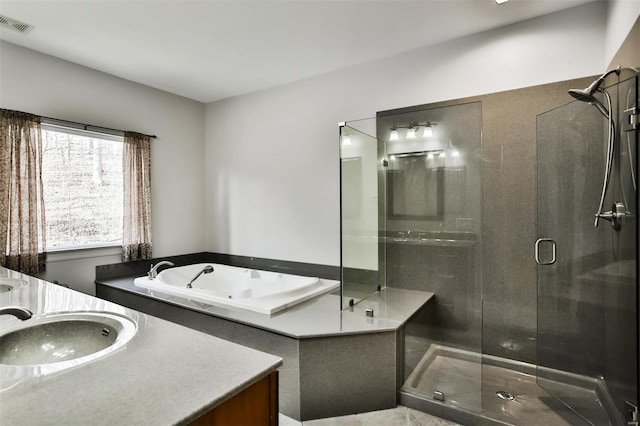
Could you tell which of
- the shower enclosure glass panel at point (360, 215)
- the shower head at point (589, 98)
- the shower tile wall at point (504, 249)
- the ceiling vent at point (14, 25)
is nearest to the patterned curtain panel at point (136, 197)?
the ceiling vent at point (14, 25)

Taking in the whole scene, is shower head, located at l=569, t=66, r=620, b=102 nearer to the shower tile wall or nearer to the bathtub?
the shower tile wall

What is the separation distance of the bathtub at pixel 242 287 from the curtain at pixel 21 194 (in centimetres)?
86

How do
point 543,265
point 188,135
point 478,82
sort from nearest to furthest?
1. point 543,265
2. point 478,82
3. point 188,135

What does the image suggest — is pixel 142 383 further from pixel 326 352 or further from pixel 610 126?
pixel 610 126

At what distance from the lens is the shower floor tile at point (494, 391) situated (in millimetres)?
1970

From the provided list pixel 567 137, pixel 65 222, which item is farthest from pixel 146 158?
pixel 567 137

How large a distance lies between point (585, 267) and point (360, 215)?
1549 millimetres

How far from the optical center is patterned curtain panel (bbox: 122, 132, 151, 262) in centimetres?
359

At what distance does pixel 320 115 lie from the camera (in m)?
3.49

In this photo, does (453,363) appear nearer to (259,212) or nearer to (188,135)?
(259,212)

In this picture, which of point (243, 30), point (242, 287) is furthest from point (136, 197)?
point (243, 30)

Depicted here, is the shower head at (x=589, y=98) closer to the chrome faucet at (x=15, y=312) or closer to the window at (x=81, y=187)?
the chrome faucet at (x=15, y=312)

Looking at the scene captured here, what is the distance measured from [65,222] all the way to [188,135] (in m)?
1.69

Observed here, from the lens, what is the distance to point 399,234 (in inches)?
114
